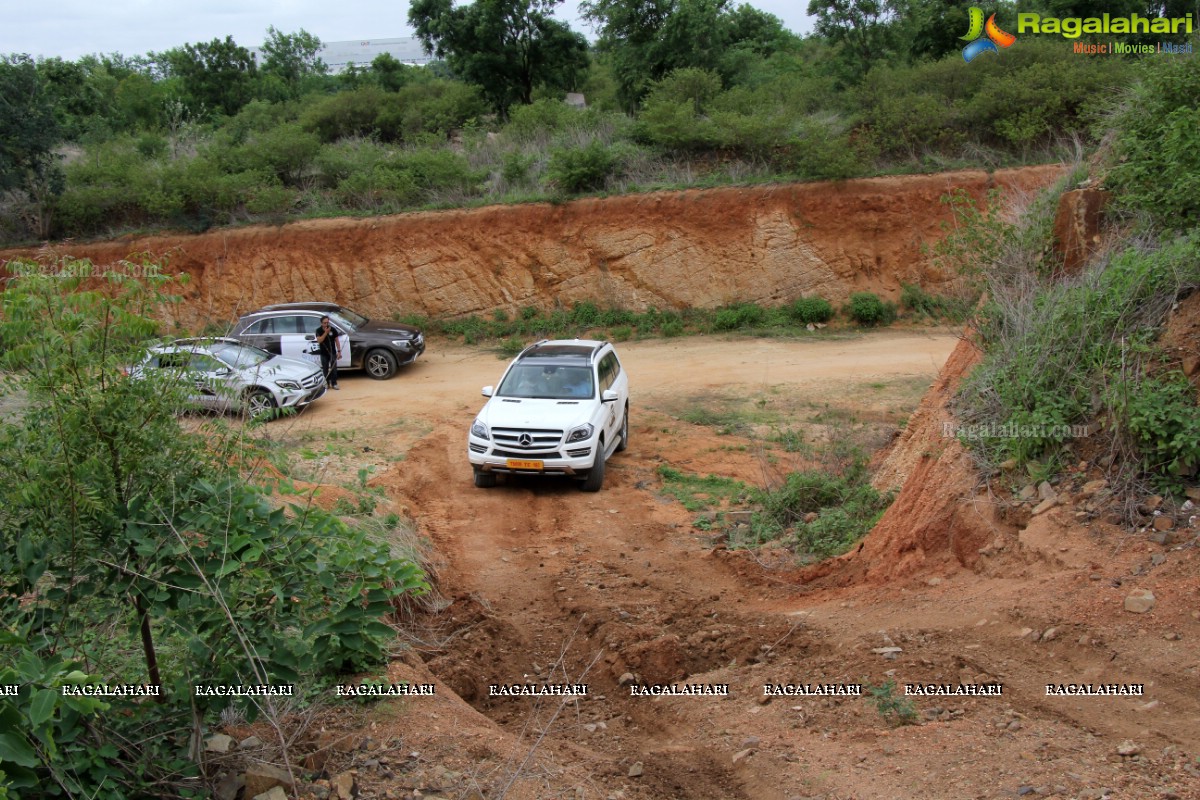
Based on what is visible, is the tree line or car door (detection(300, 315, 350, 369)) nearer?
car door (detection(300, 315, 350, 369))

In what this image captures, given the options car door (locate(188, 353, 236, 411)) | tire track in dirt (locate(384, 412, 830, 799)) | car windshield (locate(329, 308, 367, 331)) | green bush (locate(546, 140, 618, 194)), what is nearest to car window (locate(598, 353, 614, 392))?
tire track in dirt (locate(384, 412, 830, 799))

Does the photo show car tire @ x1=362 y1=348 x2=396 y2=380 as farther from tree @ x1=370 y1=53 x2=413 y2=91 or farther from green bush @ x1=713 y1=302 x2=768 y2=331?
tree @ x1=370 y1=53 x2=413 y2=91

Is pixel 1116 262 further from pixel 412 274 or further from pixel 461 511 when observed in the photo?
pixel 412 274

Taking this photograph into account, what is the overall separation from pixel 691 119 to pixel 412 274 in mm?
8744

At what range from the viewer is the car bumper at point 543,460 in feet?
36.2

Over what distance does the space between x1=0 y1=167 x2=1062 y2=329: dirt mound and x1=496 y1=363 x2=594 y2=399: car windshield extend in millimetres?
11281

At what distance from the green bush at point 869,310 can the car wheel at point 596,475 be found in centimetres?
1258

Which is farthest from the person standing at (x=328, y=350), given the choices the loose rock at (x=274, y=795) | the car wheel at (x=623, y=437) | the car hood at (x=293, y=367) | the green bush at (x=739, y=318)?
the loose rock at (x=274, y=795)

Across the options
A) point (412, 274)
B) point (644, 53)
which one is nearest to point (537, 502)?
point (412, 274)

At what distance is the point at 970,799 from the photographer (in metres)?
3.98

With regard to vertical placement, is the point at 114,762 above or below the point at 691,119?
below

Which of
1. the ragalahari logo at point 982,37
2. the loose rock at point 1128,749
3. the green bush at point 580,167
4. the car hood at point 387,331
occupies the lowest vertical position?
the loose rock at point 1128,749

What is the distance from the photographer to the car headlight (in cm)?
1106

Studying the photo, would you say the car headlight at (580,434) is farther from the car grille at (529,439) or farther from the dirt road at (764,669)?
the dirt road at (764,669)
